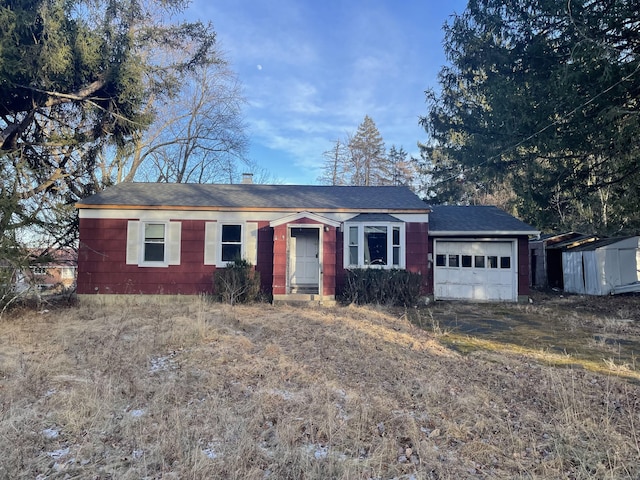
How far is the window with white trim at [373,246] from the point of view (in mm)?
12219

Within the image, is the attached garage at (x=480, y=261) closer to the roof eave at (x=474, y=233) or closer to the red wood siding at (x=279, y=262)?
the roof eave at (x=474, y=233)

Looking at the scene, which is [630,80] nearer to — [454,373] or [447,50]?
[447,50]

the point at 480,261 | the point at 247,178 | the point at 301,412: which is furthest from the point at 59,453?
the point at 247,178

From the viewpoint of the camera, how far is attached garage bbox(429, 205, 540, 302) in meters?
13.0

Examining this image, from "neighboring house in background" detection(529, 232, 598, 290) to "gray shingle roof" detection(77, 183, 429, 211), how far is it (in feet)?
27.2

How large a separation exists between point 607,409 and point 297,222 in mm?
9091

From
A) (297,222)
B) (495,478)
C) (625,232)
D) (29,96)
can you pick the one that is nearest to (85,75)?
(29,96)

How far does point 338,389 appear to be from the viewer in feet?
14.9

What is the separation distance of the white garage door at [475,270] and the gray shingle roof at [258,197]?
7.15 ft

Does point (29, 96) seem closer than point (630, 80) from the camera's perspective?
No

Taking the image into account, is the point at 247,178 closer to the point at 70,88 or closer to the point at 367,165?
the point at 70,88

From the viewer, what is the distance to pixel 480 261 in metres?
13.3

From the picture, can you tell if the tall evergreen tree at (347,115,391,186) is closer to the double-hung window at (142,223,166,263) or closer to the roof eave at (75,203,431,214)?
the roof eave at (75,203,431,214)

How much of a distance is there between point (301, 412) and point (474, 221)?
38.4 ft
